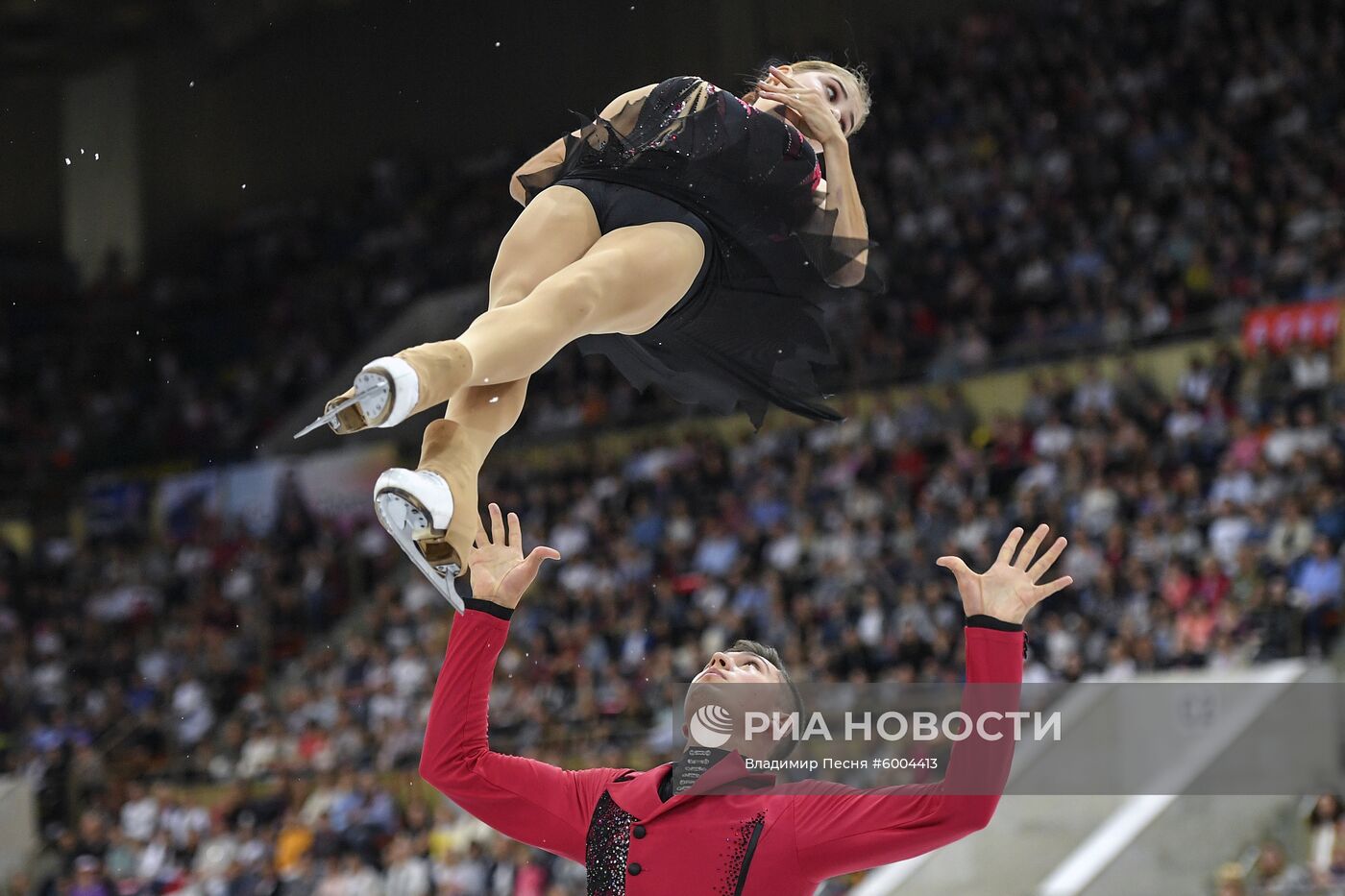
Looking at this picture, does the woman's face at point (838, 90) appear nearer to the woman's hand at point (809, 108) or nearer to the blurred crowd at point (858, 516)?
the woman's hand at point (809, 108)

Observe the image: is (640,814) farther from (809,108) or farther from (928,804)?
(809,108)

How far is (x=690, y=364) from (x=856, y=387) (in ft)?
29.9

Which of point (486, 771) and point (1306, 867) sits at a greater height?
point (486, 771)

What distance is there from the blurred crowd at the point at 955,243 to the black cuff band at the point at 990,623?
743 centimetres

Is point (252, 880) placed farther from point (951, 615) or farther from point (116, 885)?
point (951, 615)

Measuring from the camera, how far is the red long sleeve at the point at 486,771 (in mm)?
3148

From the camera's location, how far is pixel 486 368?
3518mm

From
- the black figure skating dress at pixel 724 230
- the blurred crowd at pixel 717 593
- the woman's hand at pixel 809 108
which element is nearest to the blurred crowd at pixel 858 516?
the blurred crowd at pixel 717 593

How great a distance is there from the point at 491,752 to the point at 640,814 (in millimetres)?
296

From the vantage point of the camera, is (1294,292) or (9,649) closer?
(1294,292)

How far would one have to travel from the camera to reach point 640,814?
3.21 metres

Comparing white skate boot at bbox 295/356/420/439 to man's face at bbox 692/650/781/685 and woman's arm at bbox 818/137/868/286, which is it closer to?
man's face at bbox 692/650/781/685

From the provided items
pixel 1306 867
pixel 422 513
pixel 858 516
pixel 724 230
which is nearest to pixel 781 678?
pixel 422 513

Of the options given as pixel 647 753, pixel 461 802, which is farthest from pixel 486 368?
pixel 647 753
